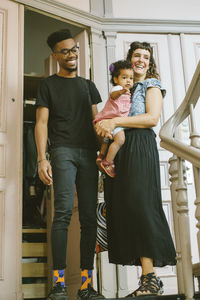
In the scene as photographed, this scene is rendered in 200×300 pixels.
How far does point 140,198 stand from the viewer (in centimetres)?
237

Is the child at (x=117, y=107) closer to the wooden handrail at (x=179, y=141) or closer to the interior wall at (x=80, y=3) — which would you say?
the wooden handrail at (x=179, y=141)

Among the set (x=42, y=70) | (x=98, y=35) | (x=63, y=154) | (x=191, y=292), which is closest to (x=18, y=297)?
(x=63, y=154)

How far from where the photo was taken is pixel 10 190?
131 inches

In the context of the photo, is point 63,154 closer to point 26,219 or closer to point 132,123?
point 132,123

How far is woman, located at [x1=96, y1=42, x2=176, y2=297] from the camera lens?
7.57 feet

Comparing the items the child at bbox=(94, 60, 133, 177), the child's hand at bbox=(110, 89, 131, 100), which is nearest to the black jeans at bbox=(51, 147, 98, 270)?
the child at bbox=(94, 60, 133, 177)

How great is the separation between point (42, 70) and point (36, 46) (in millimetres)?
315

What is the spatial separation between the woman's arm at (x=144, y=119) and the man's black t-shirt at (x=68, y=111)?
0.70ft

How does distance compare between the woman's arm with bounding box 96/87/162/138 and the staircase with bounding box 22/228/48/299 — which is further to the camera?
the staircase with bounding box 22/228/48/299

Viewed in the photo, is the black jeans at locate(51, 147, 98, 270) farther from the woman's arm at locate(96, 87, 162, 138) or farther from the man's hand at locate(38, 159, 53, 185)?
the woman's arm at locate(96, 87, 162, 138)

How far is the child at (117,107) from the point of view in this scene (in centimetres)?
255

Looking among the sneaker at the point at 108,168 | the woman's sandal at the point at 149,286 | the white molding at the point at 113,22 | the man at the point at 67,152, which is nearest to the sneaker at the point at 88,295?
the man at the point at 67,152

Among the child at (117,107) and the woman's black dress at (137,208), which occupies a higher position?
the child at (117,107)

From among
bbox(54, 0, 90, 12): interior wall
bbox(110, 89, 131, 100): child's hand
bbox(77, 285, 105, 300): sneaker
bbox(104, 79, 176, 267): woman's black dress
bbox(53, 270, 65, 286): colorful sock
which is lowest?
bbox(77, 285, 105, 300): sneaker
